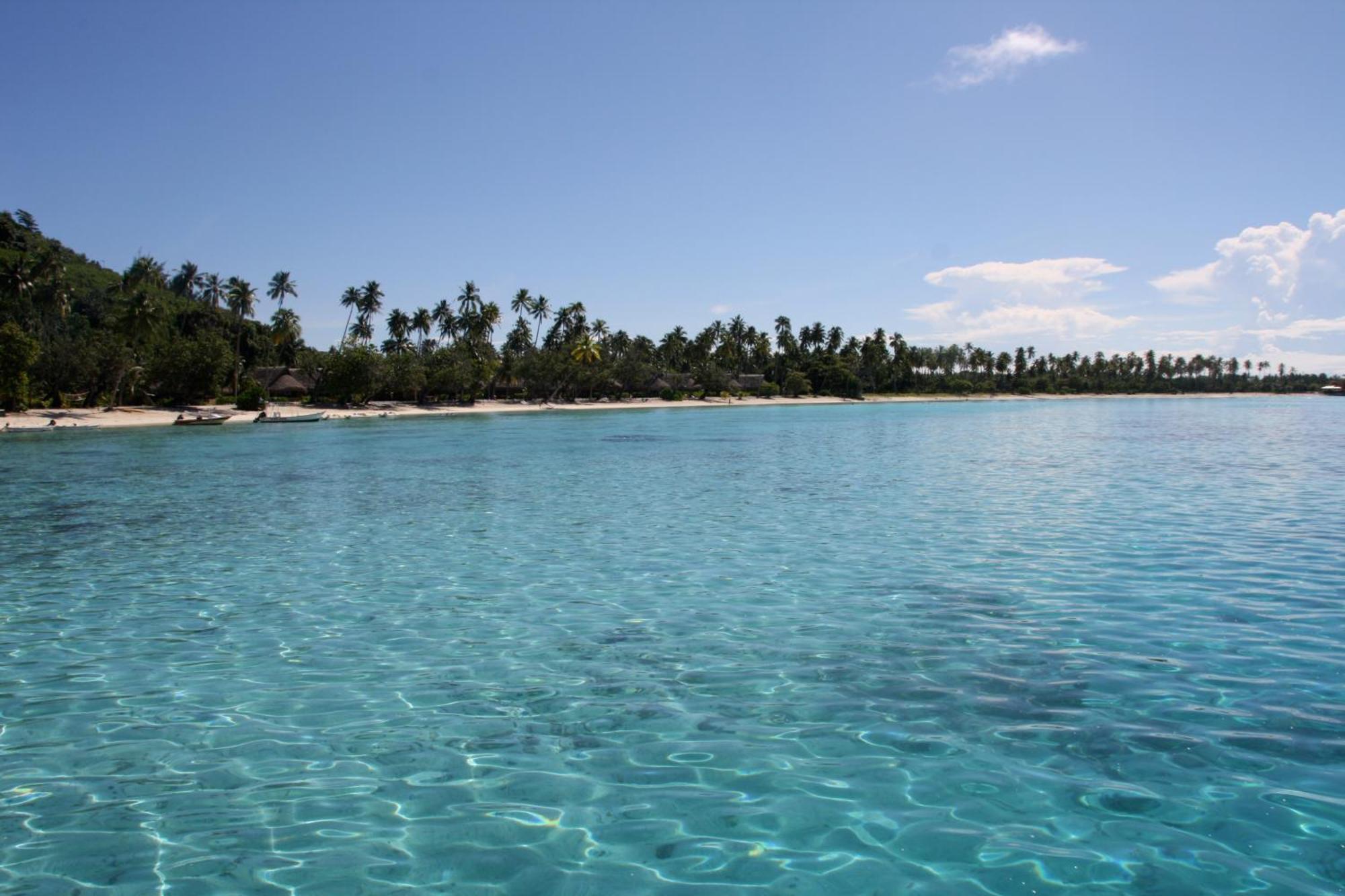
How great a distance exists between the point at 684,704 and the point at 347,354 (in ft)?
289

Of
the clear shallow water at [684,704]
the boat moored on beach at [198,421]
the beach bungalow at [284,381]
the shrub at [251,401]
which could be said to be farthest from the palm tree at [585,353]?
the clear shallow water at [684,704]

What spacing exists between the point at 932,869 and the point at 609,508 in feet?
51.5

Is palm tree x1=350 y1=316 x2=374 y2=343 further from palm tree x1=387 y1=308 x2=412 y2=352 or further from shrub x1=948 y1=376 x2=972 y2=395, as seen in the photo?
shrub x1=948 y1=376 x2=972 y2=395

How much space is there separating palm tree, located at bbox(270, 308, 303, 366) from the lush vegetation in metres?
0.36

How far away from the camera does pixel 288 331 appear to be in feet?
356

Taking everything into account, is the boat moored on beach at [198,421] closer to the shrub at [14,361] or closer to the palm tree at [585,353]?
the shrub at [14,361]

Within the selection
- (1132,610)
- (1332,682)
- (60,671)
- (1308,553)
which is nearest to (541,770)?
(60,671)

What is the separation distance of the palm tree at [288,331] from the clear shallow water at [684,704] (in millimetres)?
103230

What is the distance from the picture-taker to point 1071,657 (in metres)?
8.25

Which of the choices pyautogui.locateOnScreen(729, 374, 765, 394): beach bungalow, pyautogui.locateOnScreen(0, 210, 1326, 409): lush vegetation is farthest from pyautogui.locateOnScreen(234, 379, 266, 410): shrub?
pyautogui.locateOnScreen(729, 374, 765, 394): beach bungalow

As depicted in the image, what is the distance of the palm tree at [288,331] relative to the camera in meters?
112

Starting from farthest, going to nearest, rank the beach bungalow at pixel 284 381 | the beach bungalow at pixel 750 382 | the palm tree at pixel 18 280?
the beach bungalow at pixel 750 382 → the beach bungalow at pixel 284 381 → the palm tree at pixel 18 280

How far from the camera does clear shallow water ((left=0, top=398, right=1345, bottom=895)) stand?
4.91 m

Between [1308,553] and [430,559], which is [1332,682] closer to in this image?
[1308,553]
